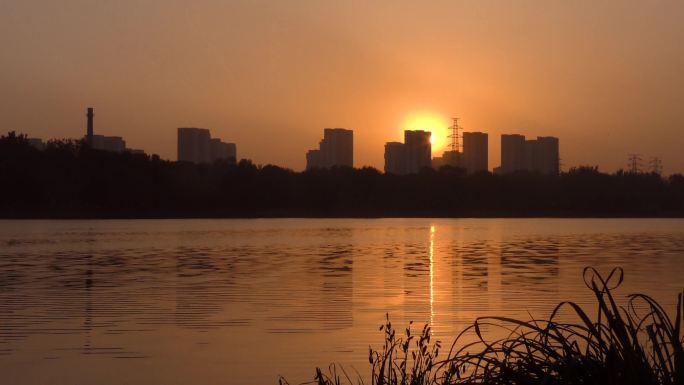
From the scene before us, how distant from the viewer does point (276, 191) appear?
15725 cm

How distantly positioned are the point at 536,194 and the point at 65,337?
162 metres

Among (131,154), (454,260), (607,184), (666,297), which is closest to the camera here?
(666,297)

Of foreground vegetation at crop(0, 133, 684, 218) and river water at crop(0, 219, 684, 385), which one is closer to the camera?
river water at crop(0, 219, 684, 385)

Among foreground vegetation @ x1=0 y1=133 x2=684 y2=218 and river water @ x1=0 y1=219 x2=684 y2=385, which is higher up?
foreground vegetation @ x1=0 y1=133 x2=684 y2=218

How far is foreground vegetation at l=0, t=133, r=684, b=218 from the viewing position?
13500 centimetres

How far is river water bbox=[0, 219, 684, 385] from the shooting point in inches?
538

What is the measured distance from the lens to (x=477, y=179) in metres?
174

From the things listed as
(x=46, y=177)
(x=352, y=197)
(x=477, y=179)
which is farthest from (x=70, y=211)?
(x=477, y=179)

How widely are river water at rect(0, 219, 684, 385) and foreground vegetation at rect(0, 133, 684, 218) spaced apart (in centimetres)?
9552

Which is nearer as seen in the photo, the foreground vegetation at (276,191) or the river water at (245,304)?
the river water at (245,304)

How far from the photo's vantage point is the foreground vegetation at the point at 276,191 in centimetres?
13500

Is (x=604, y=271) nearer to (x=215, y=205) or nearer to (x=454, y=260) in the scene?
(x=454, y=260)

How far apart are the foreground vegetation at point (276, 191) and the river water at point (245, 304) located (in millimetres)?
95521

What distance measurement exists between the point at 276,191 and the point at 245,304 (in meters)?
136
